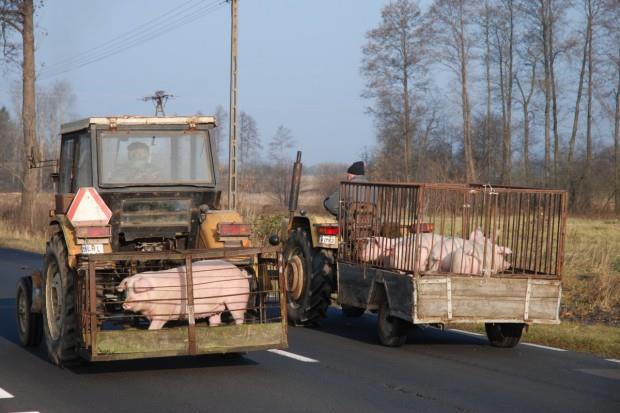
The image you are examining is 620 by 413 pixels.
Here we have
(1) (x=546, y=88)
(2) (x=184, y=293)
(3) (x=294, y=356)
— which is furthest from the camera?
(1) (x=546, y=88)

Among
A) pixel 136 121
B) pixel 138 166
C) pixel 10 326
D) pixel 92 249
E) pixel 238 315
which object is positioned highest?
pixel 136 121

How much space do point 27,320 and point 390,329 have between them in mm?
4106

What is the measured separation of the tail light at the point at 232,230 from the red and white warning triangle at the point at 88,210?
3.70ft

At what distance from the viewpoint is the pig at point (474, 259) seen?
37.1 ft

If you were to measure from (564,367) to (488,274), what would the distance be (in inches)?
57.6

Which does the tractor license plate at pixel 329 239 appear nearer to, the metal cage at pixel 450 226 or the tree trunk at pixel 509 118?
the metal cage at pixel 450 226

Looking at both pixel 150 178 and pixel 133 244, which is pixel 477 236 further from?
pixel 133 244

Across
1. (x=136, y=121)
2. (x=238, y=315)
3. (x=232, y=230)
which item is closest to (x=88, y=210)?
(x=136, y=121)

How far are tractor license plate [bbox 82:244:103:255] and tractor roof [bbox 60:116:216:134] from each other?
1.62 metres

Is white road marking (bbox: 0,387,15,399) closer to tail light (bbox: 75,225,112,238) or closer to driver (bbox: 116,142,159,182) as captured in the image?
tail light (bbox: 75,225,112,238)

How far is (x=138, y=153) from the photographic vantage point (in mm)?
11047

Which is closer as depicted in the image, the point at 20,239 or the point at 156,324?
the point at 156,324

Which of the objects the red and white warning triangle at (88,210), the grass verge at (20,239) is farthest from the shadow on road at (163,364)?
the grass verge at (20,239)

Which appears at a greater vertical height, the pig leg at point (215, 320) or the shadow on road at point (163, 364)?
the pig leg at point (215, 320)
